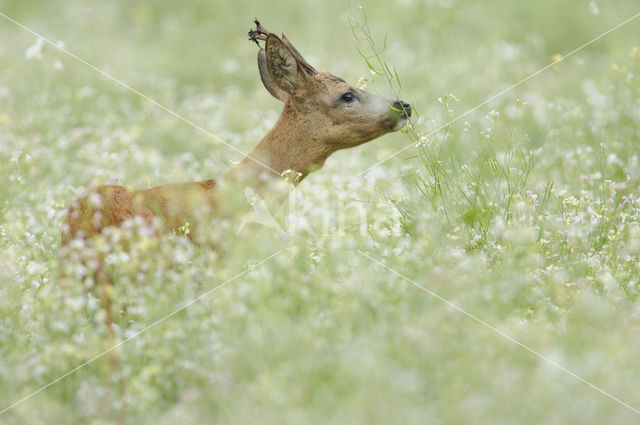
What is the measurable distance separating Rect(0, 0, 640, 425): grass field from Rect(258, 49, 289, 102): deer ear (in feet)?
2.76

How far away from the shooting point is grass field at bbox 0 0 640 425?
11.4 feet

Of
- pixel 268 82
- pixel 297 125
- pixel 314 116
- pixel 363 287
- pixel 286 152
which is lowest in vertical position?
pixel 363 287

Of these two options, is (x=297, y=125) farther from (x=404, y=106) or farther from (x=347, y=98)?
(x=404, y=106)

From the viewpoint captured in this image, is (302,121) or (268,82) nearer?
(302,121)

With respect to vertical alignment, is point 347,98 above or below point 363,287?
above

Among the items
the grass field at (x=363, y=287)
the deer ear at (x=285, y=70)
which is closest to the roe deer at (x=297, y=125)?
the deer ear at (x=285, y=70)

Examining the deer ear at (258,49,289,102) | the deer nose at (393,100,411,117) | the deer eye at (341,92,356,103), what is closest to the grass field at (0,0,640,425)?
the deer nose at (393,100,411,117)

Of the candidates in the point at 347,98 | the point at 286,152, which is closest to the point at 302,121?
the point at 286,152

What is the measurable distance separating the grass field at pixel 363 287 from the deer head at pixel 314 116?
330mm

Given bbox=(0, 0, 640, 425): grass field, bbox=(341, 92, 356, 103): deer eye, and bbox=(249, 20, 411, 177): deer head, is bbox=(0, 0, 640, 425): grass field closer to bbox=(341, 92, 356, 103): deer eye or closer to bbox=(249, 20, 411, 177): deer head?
bbox=(249, 20, 411, 177): deer head

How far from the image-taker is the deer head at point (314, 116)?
5699mm

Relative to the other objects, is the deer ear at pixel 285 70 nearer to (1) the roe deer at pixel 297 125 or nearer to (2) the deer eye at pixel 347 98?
(1) the roe deer at pixel 297 125

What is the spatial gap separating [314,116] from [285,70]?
0.41 m

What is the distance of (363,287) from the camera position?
13.6ft
